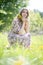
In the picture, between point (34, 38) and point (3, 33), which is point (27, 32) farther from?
point (3, 33)

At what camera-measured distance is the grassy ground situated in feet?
5.71

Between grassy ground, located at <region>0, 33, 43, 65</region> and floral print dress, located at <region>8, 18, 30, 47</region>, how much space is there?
0.12 feet

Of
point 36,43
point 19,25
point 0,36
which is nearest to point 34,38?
point 36,43

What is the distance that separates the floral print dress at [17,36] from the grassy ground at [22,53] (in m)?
0.04

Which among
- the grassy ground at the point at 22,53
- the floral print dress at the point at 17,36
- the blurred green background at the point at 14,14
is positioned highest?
the blurred green background at the point at 14,14

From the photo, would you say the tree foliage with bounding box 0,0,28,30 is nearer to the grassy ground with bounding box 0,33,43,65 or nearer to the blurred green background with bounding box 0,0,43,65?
the blurred green background with bounding box 0,0,43,65

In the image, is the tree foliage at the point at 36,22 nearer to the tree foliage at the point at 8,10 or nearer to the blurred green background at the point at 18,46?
the blurred green background at the point at 18,46

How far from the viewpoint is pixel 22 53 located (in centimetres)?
177

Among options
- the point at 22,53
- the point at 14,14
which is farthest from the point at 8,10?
the point at 22,53

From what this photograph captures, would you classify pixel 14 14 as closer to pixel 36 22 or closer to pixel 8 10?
pixel 8 10

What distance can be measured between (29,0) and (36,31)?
270 millimetres

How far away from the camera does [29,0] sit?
1.85 meters

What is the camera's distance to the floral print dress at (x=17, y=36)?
1.82 metres

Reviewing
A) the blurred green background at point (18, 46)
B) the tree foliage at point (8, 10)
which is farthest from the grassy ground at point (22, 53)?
the tree foliage at point (8, 10)
